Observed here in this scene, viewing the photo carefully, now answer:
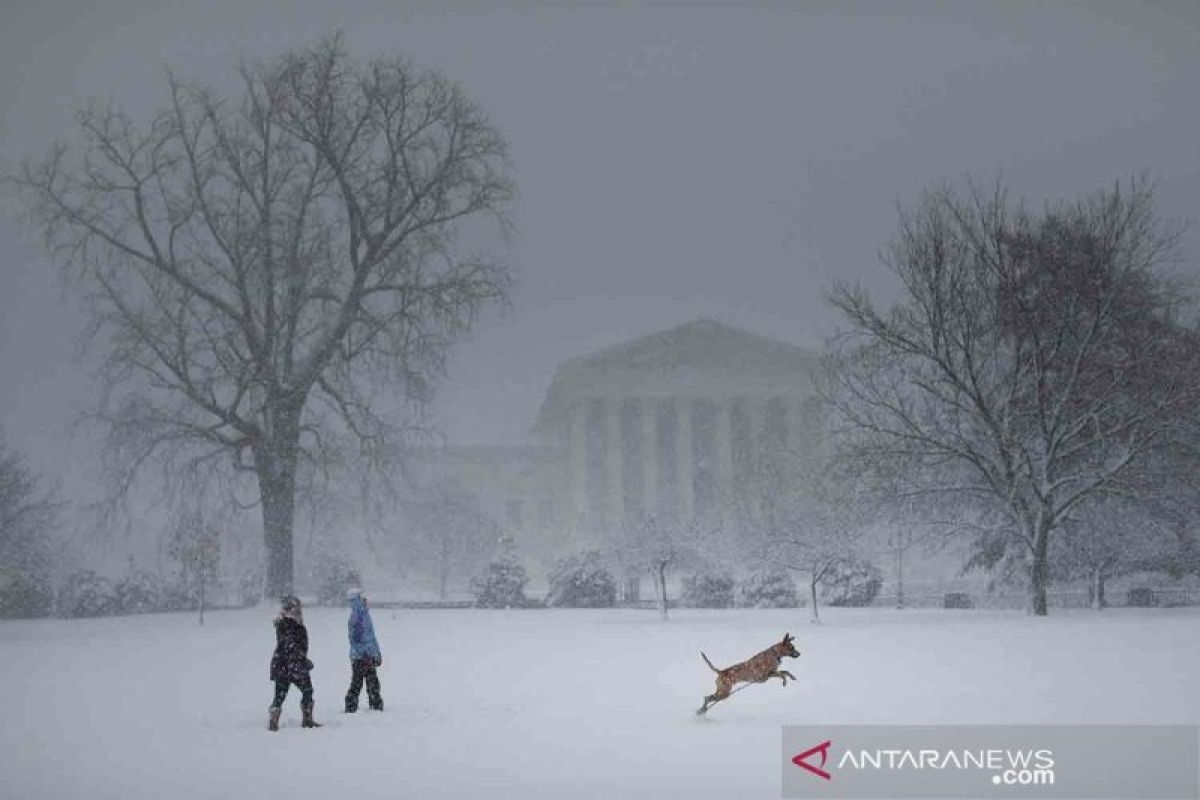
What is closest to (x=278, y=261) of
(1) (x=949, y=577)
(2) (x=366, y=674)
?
(2) (x=366, y=674)

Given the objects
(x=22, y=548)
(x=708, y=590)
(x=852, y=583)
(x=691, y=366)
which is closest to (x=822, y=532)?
(x=852, y=583)

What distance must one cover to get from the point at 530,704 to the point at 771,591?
99.1 feet

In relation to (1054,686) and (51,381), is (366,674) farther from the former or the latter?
(51,381)

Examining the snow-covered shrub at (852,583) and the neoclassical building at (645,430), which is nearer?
the snow-covered shrub at (852,583)

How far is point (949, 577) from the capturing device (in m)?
76.6

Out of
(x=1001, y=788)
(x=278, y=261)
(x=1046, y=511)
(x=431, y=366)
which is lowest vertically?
(x=1001, y=788)

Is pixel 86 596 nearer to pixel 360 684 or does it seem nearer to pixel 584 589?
pixel 584 589

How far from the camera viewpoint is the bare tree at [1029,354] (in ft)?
125

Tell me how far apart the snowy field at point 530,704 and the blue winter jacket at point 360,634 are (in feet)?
2.64

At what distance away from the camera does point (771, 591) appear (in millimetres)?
49312

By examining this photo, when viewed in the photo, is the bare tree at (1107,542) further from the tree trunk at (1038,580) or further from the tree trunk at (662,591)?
the tree trunk at (662,591)

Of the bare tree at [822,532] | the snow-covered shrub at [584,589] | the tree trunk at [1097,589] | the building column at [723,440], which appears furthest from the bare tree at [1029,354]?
the building column at [723,440]

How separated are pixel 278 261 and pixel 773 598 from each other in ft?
65.3

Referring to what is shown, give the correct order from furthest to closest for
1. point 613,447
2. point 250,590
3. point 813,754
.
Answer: point 613,447 < point 250,590 < point 813,754
